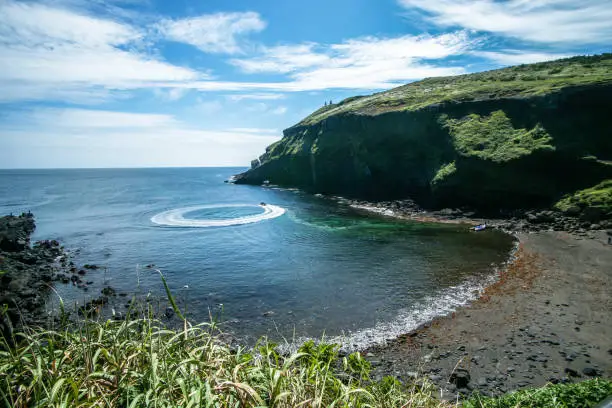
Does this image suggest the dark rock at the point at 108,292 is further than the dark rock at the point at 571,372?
Yes

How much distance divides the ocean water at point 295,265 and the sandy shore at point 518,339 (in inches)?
64.5

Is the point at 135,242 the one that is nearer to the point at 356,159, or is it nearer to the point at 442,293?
the point at 442,293

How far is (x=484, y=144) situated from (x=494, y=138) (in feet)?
6.92

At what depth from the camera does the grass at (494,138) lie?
150ft

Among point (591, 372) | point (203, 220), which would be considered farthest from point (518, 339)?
point (203, 220)

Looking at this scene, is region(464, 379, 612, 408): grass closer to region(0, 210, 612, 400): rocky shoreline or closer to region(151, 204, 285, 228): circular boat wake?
region(0, 210, 612, 400): rocky shoreline

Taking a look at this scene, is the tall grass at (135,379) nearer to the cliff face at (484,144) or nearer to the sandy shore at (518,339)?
the sandy shore at (518,339)

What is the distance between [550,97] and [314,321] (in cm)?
5173

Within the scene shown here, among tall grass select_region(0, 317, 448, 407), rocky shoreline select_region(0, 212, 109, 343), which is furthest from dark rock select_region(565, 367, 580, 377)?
rocky shoreline select_region(0, 212, 109, 343)

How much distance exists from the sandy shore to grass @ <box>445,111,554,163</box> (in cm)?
2478

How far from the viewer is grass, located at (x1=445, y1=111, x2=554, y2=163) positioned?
45.8 m

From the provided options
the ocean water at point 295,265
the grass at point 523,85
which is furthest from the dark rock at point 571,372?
the grass at point 523,85

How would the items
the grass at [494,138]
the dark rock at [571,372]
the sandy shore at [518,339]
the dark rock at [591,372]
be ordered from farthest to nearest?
the grass at [494,138] → the sandy shore at [518,339] → the dark rock at [571,372] → the dark rock at [591,372]

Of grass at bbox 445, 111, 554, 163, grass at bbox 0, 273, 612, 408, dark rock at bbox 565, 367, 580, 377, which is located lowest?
dark rock at bbox 565, 367, 580, 377
